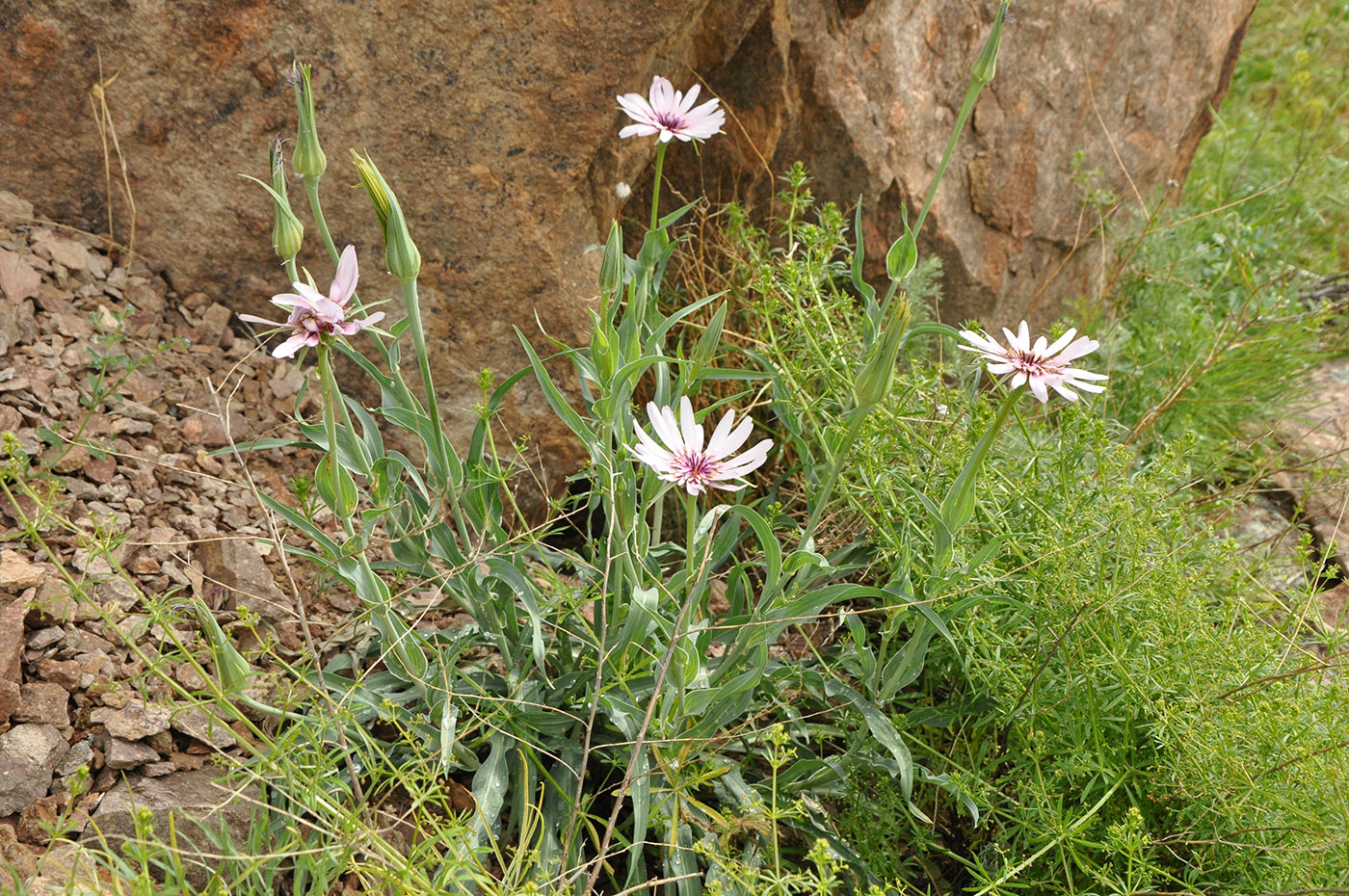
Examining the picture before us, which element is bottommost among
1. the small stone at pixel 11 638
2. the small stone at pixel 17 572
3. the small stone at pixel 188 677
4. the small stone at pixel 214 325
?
the small stone at pixel 188 677

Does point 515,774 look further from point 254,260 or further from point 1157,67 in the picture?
point 1157,67

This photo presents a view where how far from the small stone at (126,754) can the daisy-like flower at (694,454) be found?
108 cm

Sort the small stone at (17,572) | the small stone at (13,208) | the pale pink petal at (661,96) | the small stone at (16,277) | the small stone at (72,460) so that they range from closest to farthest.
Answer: the small stone at (17,572), the pale pink petal at (661,96), the small stone at (72,460), the small stone at (16,277), the small stone at (13,208)

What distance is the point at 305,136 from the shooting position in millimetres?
1572

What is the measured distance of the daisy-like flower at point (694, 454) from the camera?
157cm

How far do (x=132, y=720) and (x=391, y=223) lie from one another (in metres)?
1.06

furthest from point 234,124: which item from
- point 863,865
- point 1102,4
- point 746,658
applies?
point 1102,4

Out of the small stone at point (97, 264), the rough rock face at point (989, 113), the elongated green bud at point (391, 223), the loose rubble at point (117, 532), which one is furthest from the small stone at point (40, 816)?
the rough rock face at point (989, 113)

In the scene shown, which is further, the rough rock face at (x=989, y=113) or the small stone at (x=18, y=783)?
the rough rock face at (x=989, y=113)

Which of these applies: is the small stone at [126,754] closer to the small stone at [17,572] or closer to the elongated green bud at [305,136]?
the small stone at [17,572]

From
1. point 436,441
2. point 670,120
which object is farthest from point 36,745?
point 670,120

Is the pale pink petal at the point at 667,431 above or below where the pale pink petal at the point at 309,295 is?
below

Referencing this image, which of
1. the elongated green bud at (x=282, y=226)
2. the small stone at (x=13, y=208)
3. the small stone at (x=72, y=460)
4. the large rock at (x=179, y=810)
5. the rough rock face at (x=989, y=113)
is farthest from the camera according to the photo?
the rough rock face at (x=989, y=113)

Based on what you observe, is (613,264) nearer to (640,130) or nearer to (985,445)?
(640,130)
